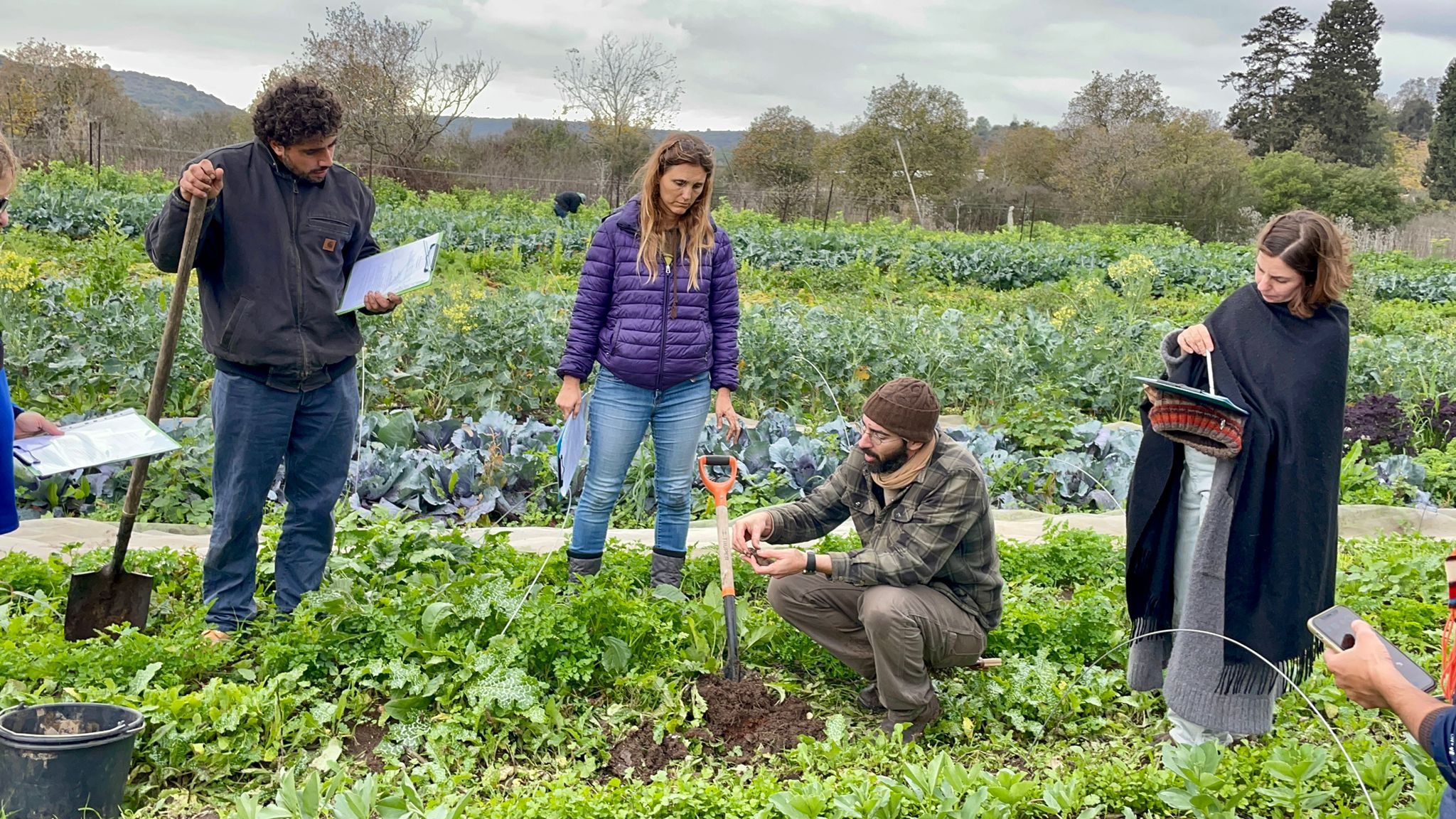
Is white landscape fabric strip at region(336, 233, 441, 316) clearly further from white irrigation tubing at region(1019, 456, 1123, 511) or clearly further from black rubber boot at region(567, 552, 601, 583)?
white irrigation tubing at region(1019, 456, 1123, 511)

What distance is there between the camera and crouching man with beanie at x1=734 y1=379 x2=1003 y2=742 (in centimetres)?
323

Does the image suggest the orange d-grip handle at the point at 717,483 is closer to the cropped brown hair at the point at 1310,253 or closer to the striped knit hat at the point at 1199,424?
the striped knit hat at the point at 1199,424

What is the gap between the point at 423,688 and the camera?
129 inches

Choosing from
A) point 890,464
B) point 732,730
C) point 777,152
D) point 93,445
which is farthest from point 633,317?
point 777,152

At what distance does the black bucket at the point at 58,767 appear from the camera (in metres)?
2.59

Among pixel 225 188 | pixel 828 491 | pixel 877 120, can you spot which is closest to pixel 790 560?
pixel 828 491

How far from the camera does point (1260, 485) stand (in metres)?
3.03

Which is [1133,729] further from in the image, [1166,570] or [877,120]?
[877,120]

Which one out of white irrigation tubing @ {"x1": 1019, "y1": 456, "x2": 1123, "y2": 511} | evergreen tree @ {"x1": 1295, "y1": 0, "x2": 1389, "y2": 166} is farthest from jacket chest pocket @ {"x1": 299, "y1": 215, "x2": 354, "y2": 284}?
evergreen tree @ {"x1": 1295, "y1": 0, "x2": 1389, "y2": 166}

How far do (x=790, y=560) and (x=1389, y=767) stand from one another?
163 cm

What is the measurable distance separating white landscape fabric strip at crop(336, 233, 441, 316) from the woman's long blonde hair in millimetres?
744

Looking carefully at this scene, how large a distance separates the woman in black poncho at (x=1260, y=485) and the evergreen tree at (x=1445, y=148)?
45.9 m

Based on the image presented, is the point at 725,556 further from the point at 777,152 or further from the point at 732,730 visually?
the point at 777,152

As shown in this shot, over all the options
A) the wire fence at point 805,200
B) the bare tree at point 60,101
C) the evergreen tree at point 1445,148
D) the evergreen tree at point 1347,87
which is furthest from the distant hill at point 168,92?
the evergreen tree at point 1445,148
